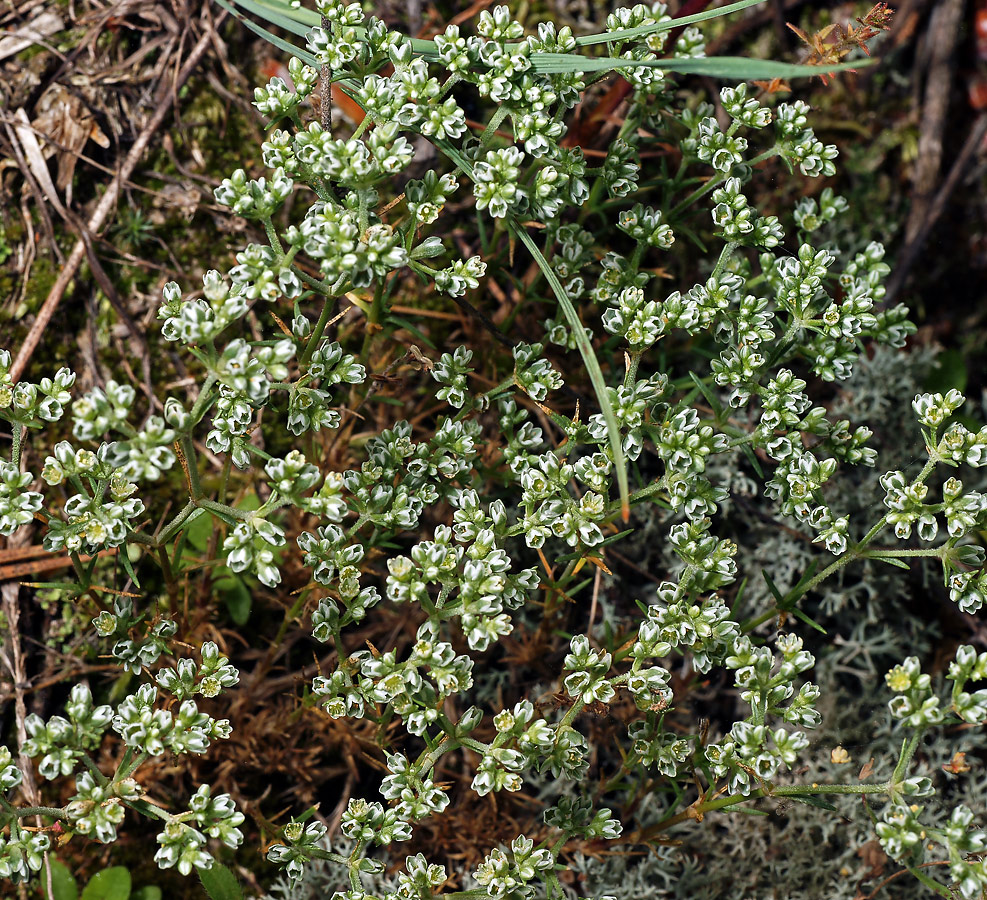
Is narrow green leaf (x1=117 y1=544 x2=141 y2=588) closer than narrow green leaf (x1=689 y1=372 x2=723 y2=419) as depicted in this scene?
Yes

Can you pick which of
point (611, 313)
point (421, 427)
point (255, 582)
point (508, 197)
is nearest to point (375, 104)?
point (508, 197)

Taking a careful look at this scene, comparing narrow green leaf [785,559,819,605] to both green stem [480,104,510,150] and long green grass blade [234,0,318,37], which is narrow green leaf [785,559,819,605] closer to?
green stem [480,104,510,150]

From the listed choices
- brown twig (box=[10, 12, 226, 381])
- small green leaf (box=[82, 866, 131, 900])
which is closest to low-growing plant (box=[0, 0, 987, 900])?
small green leaf (box=[82, 866, 131, 900])

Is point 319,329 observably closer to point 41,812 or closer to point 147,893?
point 41,812

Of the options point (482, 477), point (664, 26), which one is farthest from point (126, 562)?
point (664, 26)

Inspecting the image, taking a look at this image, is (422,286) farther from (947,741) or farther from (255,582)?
(947,741)

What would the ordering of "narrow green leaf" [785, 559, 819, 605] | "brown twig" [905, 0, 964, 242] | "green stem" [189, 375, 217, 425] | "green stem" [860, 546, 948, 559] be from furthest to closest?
"brown twig" [905, 0, 964, 242] < "narrow green leaf" [785, 559, 819, 605] < "green stem" [860, 546, 948, 559] < "green stem" [189, 375, 217, 425]
